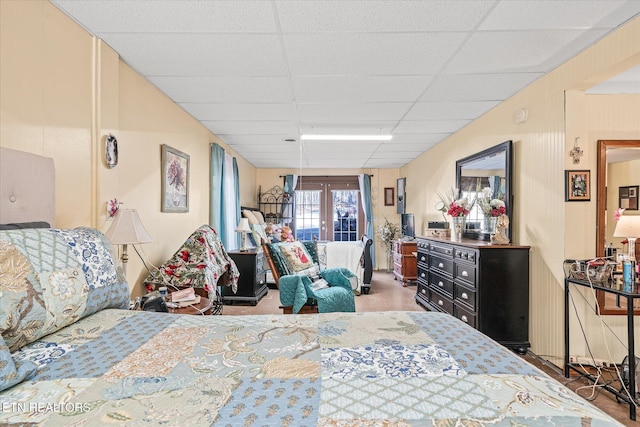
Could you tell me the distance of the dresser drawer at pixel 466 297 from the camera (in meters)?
3.41

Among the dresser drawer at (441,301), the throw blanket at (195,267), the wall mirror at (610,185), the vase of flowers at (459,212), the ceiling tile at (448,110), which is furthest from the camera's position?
the vase of flowers at (459,212)

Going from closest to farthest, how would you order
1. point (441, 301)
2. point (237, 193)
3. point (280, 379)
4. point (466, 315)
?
point (280, 379) → point (466, 315) → point (441, 301) → point (237, 193)

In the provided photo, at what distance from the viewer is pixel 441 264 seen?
14.0 feet

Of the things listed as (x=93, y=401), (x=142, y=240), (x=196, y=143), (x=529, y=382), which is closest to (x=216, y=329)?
(x=93, y=401)

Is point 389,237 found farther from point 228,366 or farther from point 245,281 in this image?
point 228,366

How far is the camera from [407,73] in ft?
9.48

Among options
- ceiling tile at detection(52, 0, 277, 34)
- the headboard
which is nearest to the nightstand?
the headboard

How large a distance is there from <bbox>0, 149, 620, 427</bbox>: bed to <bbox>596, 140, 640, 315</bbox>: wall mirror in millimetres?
2205

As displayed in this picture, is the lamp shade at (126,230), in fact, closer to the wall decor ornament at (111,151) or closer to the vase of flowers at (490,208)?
the wall decor ornament at (111,151)

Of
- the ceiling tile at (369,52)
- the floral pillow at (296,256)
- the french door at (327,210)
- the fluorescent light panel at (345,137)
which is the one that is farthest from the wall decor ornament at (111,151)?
the french door at (327,210)

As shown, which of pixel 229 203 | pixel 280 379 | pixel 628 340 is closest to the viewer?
pixel 280 379

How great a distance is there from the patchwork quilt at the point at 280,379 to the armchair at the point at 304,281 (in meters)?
2.04

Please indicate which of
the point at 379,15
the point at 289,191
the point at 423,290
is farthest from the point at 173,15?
the point at 289,191

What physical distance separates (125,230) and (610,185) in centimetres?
370
